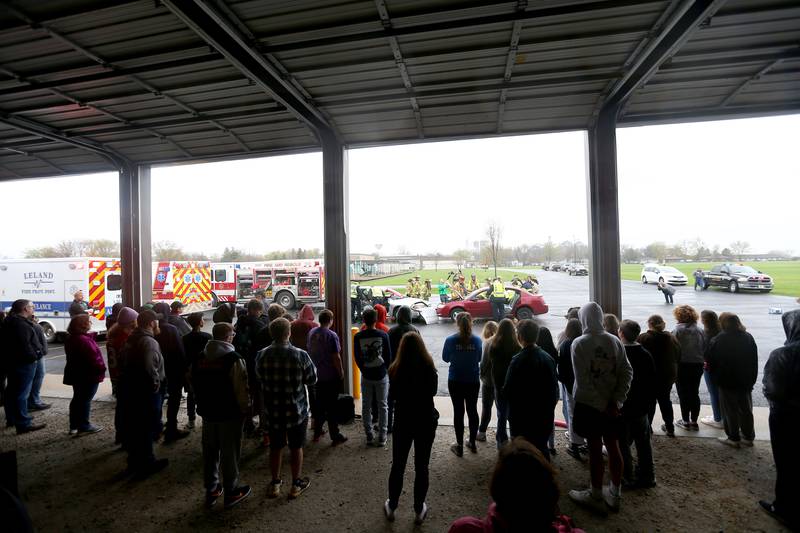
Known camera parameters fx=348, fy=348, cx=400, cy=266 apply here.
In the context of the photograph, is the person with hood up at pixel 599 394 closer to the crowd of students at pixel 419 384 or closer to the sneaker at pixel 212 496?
the crowd of students at pixel 419 384

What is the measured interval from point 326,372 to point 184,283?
13408mm

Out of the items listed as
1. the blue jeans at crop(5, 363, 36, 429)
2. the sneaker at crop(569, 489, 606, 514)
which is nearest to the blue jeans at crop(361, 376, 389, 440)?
the sneaker at crop(569, 489, 606, 514)

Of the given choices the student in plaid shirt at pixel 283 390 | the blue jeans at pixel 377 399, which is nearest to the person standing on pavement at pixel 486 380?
the blue jeans at pixel 377 399

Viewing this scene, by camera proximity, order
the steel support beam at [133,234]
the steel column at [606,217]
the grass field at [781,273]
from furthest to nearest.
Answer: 1. the grass field at [781,273]
2. the steel support beam at [133,234]
3. the steel column at [606,217]

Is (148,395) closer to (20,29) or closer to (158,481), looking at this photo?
(158,481)

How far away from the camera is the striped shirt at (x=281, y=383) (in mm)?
3238

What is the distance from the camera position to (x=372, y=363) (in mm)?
4254

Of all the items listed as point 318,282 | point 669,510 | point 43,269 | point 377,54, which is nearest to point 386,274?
point 318,282

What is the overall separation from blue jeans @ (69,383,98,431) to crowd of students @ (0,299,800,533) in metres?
0.02

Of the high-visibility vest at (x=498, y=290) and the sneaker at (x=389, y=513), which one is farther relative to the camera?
the high-visibility vest at (x=498, y=290)

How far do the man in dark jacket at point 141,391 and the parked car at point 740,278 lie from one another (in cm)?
2233

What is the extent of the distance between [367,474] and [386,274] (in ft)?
43.8

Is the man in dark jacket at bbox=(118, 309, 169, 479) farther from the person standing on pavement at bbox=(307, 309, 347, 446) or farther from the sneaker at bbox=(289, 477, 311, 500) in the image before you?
the sneaker at bbox=(289, 477, 311, 500)

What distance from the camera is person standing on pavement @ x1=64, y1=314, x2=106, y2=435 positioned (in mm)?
4629
